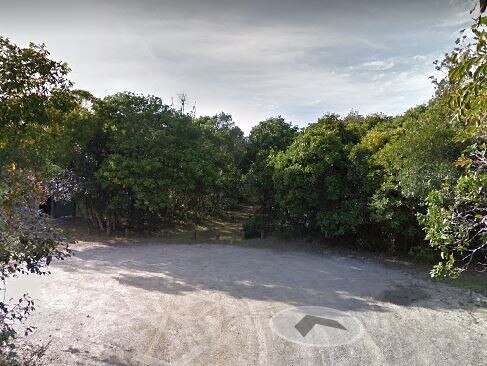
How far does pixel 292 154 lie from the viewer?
40.7 ft

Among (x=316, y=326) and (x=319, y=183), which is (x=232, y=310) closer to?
(x=316, y=326)

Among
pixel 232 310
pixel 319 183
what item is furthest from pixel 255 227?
pixel 232 310

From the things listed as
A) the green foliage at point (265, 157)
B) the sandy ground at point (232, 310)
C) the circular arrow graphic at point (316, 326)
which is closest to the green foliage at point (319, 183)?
the green foliage at point (265, 157)

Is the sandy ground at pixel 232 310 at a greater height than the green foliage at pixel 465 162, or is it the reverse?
the green foliage at pixel 465 162

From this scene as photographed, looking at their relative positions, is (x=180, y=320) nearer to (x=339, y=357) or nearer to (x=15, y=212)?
(x=339, y=357)

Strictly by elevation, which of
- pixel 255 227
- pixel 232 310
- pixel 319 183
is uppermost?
pixel 319 183

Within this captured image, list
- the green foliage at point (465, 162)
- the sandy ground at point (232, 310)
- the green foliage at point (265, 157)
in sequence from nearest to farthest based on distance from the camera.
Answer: the green foliage at point (465, 162) → the sandy ground at point (232, 310) → the green foliage at point (265, 157)

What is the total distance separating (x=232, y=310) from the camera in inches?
283

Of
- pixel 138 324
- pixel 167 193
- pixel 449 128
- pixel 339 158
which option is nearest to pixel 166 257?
pixel 167 193

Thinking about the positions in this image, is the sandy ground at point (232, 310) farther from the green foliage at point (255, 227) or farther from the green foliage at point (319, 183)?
the green foliage at point (255, 227)

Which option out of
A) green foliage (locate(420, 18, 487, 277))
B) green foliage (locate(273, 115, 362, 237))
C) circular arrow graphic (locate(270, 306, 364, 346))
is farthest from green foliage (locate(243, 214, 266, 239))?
green foliage (locate(420, 18, 487, 277))

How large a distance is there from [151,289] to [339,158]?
278 inches

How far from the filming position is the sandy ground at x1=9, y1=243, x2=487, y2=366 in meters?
5.61

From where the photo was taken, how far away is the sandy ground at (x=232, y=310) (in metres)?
5.61
